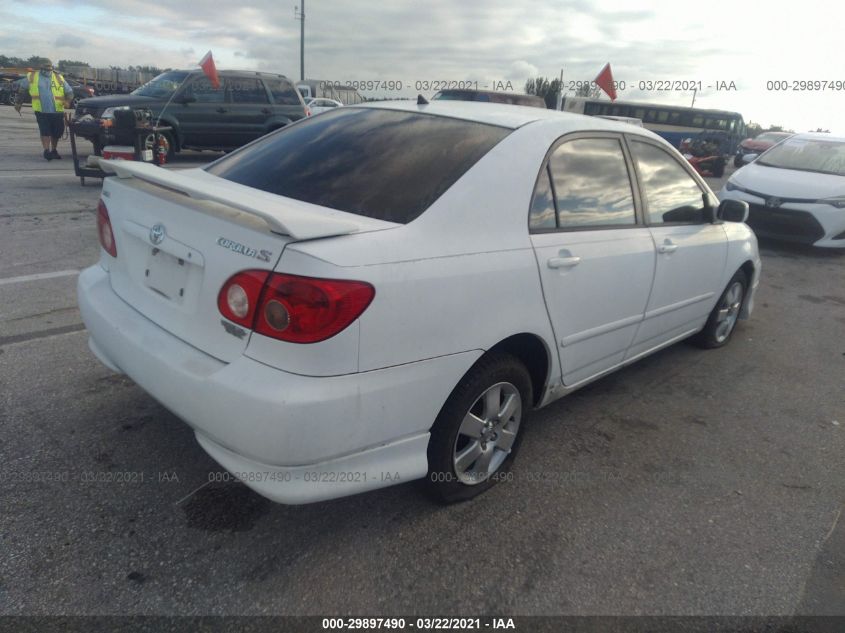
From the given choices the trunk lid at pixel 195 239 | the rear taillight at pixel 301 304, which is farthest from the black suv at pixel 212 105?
the rear taillight at pixel 301 304

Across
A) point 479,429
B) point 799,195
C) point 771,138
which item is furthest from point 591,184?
point 771,138

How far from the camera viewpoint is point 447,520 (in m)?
2.53

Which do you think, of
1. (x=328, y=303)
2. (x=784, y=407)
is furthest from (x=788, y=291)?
(x=328, y=303)

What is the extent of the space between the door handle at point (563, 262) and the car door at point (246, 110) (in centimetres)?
1164

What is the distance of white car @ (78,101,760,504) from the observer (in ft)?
6.33

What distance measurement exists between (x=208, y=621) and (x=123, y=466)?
3.26 ft

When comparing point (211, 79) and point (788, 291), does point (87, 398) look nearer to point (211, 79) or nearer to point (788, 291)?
point (788, 291)

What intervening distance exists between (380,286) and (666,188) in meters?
2.37

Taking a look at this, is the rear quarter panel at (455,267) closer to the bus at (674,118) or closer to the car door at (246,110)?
the car door at (246,110)

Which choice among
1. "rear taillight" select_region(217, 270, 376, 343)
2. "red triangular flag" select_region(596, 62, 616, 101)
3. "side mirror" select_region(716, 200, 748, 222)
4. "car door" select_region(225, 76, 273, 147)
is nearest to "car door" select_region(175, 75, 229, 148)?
"car door" select_region(225, 76, 273, 147)

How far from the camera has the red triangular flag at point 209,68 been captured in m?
12.1

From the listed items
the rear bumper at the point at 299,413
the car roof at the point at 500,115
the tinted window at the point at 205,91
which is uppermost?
the tinted window at the point at 205,91

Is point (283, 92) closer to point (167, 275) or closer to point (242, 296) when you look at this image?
point (167, 275)

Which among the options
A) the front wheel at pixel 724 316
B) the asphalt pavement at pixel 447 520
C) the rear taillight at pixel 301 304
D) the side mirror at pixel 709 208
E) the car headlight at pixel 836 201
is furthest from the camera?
the car headlight at pixel 836 201
